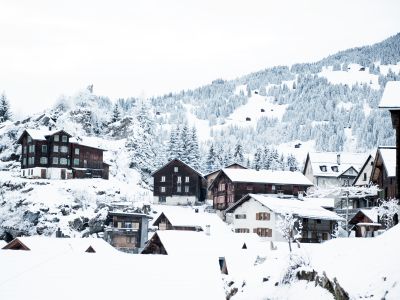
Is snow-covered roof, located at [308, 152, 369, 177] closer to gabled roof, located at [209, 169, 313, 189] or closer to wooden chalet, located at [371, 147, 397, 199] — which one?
gabled roof, located at [209, 169, 313, 189]

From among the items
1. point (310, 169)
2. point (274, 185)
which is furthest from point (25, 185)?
point (310, 169)

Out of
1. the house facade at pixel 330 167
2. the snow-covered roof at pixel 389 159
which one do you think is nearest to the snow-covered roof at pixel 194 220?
the snow-covered roof at pixel 389 159

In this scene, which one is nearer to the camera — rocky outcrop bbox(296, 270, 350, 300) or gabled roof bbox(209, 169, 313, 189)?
rocky outcrop bbox(296, 270, 350, 300)

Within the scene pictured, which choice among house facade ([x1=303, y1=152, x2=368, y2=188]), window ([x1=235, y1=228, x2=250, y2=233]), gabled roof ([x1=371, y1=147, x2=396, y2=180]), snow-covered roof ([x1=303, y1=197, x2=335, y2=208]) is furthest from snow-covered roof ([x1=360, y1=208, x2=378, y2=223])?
house facade ([x1=303, y1=152, x2=368, y2=188])

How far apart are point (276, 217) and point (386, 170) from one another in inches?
961

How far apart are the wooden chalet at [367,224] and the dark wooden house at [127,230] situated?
3380 centimetres

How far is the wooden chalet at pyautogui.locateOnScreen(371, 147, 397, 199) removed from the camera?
62.8m

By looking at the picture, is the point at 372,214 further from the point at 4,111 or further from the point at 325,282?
the point at 4,111

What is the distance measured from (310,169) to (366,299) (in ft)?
337

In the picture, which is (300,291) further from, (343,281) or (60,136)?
(60,136)

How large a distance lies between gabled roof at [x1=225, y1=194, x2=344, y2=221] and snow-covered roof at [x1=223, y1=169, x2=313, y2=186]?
10.9 metres

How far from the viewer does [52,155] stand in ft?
344

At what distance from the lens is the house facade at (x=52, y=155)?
104 meters

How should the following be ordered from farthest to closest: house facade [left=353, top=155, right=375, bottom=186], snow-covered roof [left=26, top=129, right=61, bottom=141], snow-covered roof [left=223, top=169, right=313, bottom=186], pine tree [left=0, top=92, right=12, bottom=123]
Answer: pine tree [left=0, top=92, right=12, bottom=123], snow-covered roof [left=26, top=129, right=61, bottom=141], snow-covered roof [left=223, top=169, right=313, bottom=186], house facade [left=353, top=155, right=375, bottom=186]
